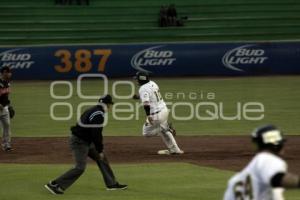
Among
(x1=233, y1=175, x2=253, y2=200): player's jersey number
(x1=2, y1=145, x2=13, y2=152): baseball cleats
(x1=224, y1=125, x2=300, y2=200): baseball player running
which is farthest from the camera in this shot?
(x1=2, y1=145, x2=13, y2=152): baseball cleats

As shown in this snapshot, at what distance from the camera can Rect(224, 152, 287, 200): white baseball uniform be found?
6855 mm

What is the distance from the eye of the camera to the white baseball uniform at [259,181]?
22.5ft

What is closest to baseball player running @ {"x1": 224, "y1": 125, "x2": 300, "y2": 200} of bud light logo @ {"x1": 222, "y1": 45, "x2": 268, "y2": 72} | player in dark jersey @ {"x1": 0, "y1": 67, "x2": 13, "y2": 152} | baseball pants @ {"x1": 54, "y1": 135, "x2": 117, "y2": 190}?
baseball pants @ {"x1": 54, "y1": 135, "x2": 117, "y2": 190}

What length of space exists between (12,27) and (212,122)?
1888 cm

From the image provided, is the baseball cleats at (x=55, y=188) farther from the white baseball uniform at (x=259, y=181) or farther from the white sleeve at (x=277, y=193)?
the white sleeve at (x=277, y=193)

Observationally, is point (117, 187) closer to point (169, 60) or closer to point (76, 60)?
point (76, 60)

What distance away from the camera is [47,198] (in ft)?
43.5

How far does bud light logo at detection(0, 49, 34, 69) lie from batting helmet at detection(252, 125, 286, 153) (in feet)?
95.1

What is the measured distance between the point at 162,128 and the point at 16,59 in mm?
18539

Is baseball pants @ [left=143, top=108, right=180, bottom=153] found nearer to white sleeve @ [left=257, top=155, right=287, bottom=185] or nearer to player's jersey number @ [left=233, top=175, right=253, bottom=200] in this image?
player's jersey number @ [left=233, top=175, right=253, bottom=200]

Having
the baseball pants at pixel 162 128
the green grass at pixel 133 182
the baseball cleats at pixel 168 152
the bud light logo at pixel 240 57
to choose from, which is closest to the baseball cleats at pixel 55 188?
the green grass at pixel 133 182

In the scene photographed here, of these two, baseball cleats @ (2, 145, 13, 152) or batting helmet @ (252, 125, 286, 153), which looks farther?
baseball cleats @ (2, 145, 13, 152)

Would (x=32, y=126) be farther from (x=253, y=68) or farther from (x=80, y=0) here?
(x=80, y=0)

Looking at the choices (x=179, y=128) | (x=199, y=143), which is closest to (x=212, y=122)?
(x=179, y=128)
